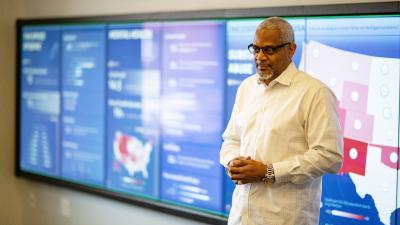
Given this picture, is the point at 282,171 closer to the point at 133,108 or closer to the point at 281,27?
the point at 281,27

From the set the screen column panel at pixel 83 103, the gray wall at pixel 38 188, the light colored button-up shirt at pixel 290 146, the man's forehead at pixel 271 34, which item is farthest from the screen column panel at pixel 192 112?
the man's forehead at pixel 271 34

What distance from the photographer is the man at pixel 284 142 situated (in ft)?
6.56

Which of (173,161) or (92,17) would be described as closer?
(173,161)

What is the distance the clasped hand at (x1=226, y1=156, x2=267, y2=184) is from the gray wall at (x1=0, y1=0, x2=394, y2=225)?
1.61 metres

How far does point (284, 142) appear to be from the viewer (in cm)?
208

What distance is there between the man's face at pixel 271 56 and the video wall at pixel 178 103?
23.5 inches

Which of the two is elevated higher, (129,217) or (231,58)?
(231,58)

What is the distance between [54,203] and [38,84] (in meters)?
0.93

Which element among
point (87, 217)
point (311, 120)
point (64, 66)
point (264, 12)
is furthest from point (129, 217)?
point (311, 120)

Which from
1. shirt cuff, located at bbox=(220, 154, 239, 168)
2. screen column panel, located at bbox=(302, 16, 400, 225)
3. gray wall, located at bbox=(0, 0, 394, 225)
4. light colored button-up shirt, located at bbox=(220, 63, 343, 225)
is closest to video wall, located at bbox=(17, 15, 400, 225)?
screen column panel, located at bbox=(302, 16, 400, 225)

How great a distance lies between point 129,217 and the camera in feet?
12.1

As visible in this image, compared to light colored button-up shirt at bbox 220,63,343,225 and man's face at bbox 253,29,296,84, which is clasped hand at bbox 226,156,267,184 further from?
man's face at bbox 253,29,296,84

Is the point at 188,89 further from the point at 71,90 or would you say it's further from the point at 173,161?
the point at 71,90

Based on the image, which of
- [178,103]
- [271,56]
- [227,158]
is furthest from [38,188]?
[271,56]
